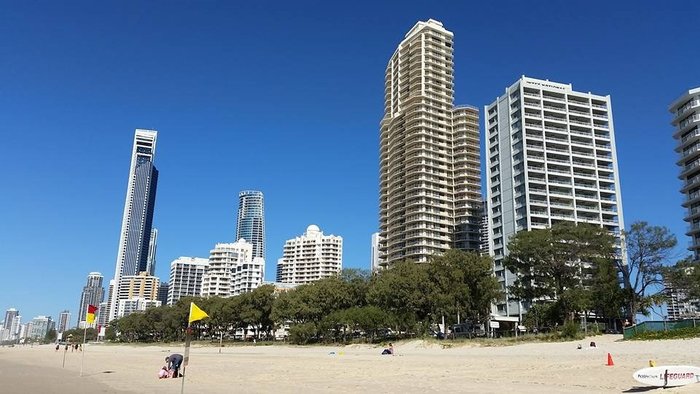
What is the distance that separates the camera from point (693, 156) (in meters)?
110

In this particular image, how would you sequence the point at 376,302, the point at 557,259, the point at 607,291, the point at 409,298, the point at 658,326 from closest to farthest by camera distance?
the point at 658,326
the point at 557,259
the point at 607,291
the point at 409,298
the point at 376,302

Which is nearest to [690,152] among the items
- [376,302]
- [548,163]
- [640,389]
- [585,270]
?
[548,163]

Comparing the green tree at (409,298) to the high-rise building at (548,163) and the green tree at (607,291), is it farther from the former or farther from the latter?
the high-rise building at (548,163)

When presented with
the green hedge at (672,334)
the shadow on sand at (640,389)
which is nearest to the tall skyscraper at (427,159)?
the green hedge at (672,334)

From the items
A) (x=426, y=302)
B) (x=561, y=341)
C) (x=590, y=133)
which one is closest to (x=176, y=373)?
(x=561, y=341)

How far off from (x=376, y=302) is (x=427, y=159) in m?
77.6

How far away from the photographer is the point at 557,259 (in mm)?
65625

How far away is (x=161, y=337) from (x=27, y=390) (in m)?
147

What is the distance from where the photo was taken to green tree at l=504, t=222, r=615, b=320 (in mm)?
65688

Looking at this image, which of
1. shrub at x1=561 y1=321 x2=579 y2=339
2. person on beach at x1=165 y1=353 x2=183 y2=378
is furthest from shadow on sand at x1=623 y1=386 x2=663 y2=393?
shrub at x1=561 y1=321 x2=579 y2=339

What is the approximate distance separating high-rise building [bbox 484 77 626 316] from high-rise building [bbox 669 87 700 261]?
1454 centimetres

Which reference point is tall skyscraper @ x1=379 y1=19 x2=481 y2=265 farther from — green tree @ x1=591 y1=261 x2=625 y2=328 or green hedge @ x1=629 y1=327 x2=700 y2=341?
green hedge @ x1=629 y1=327 x2=700 y2=341

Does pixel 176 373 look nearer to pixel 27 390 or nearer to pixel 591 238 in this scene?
pixel 27 390

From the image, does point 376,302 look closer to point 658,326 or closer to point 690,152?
point 658,326
